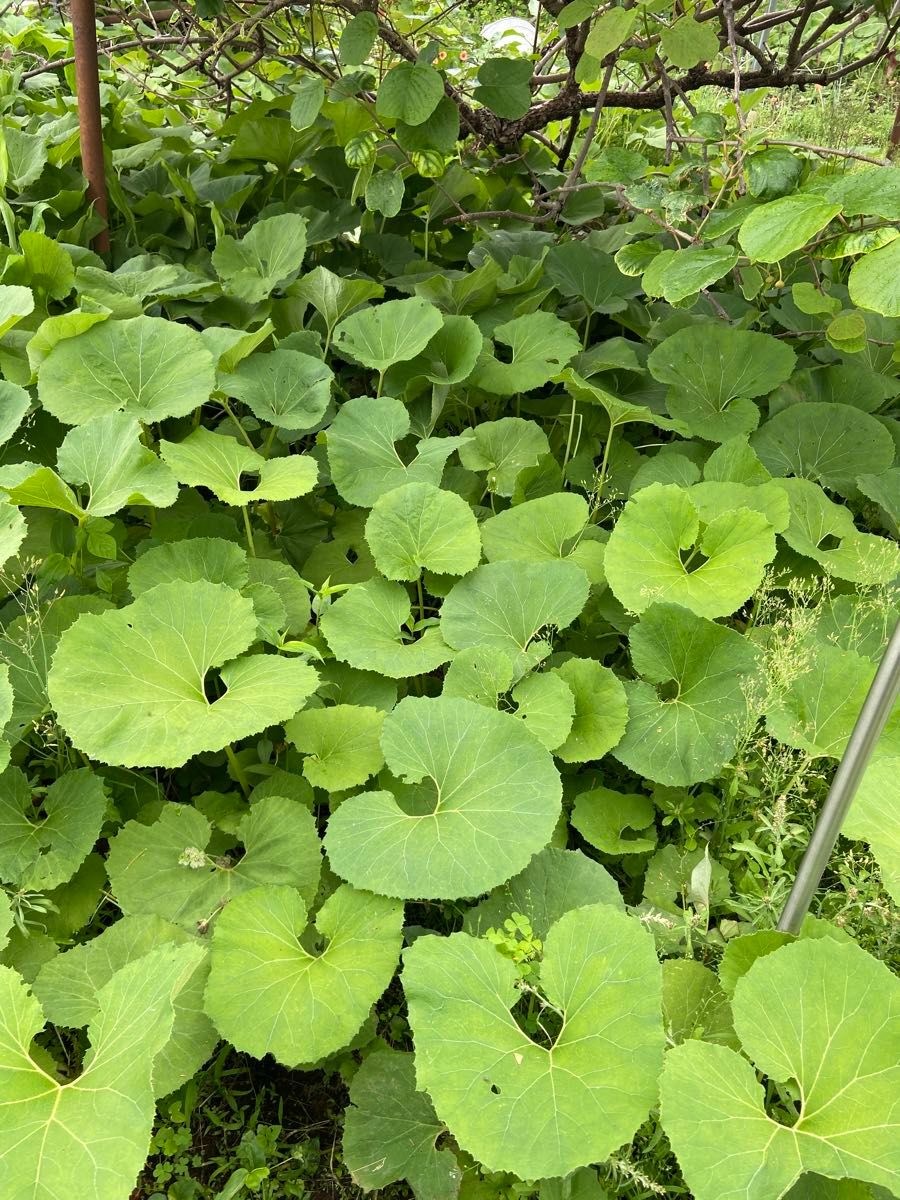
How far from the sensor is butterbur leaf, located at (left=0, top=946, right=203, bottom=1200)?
867mm

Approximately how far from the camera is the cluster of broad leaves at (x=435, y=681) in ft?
3.16

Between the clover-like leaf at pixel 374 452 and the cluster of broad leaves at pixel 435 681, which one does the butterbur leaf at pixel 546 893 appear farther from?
the clover-like leaf at pixel 374 452

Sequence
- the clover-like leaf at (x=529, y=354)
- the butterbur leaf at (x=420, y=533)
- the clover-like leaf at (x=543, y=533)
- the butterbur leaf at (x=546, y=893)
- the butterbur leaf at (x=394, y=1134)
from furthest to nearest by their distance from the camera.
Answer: the clover-like leaf at (x=529, y=354)
the clover-like leaf at (x=543, y=533)
the butterbur leaf at (x=420, y=533)
the butterbur leaf at (x=546, y=893)
the butterbur leaf at (x=394, y=1134)

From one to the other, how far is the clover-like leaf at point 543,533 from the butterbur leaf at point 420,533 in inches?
4.4

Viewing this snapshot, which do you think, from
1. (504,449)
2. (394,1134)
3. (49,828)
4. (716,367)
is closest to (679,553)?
(504,449)

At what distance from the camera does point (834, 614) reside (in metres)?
1.60

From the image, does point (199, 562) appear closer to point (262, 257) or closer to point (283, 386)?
point (283, 386)

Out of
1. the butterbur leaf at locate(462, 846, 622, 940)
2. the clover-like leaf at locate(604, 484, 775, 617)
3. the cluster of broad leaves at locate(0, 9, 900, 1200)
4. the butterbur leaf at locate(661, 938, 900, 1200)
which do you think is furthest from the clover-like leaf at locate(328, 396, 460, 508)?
the butterbur leaf at locate(661, 938, 900, 1200)

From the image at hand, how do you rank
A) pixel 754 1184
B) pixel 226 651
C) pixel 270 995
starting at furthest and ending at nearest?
pixel 226 651 < pixel 270 995 < pixel 754 1184

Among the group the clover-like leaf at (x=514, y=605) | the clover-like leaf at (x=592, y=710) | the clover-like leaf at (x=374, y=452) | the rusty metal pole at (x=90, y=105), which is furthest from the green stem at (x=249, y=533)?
the rusty metal pole at (x=90, y=105)

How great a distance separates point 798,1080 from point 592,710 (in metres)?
0.60

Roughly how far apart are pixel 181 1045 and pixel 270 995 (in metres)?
0.13

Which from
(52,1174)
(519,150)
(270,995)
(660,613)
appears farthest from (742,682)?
(519,150)

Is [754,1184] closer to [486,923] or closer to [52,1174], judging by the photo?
[486,923]
